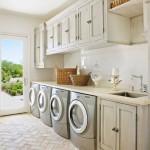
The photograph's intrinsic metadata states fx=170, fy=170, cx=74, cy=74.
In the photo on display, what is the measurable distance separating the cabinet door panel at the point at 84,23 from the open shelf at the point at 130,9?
479 mm

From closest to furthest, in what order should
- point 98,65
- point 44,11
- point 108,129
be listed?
point 108,129 < point 98,65 < point 44,11

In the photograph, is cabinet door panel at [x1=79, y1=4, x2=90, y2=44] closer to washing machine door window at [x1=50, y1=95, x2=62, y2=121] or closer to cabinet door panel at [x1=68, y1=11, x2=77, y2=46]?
cabinet door panel at [x1=68, y1=11, x2=77, y2=46]

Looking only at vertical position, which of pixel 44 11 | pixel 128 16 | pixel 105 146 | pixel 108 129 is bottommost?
pixel 105 146

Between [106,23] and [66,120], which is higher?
[106,23]

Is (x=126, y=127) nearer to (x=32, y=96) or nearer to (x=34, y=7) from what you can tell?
(x=32, y=96)

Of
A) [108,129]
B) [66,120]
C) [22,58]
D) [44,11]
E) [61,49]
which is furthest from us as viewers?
[22,58]

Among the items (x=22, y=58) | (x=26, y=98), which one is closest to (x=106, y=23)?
(x=22, y=58)

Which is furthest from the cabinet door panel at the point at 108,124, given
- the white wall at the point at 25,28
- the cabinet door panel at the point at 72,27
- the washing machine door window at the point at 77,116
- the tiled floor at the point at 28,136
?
the white wall at the point at 25,28

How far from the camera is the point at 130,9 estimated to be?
2.32m

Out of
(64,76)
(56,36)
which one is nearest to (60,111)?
(64,76)

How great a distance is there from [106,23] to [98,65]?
3.35 ft

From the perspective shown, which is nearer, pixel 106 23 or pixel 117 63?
Result: pixel 106 23

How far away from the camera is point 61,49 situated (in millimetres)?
3557

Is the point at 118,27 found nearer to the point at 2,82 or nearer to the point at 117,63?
the point at 117,63
